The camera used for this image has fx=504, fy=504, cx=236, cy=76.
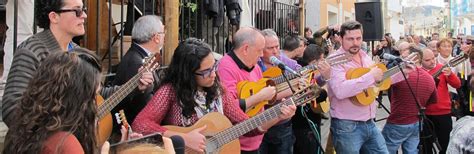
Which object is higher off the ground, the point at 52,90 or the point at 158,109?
the point at 52,90

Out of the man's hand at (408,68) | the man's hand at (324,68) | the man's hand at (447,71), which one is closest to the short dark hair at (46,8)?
the man's hand at (324,68)

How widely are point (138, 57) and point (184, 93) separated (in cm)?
67

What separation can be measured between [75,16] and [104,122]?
0.78 metres

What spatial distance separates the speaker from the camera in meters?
7.96

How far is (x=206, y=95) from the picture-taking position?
3.36 meters

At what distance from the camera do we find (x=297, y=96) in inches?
150

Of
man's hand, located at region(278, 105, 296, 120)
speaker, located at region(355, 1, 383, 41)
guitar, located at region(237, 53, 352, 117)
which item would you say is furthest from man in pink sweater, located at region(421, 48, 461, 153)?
man's hand, located at region(278, 105, 296, 120)

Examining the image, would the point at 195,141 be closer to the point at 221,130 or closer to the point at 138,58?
the point at 221,130

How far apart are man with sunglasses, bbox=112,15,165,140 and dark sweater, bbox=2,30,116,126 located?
2.92 feet

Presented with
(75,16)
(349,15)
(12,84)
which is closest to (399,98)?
(75,16)

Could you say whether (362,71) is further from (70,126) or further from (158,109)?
(70,126)

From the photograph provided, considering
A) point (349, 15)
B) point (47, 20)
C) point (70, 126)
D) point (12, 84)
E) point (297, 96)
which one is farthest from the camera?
point (349, 15)

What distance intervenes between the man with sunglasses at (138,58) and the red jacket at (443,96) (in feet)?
11.0

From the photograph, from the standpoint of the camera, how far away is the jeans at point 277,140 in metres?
4.72
